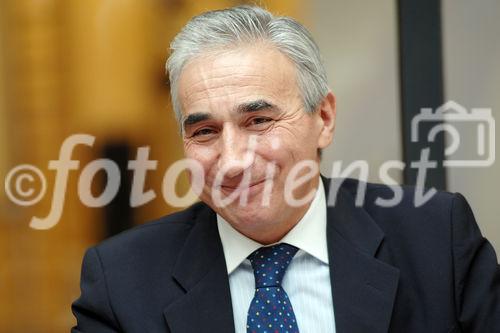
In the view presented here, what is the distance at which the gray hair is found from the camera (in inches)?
64.2

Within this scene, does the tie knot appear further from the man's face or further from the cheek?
the cheek

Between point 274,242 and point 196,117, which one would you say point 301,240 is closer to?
point 274,242

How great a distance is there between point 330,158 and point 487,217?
659mm

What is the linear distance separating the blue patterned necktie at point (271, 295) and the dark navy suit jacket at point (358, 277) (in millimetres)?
70

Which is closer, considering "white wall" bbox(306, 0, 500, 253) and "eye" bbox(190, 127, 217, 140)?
"eye" bbox(190, 127, 217, 140)

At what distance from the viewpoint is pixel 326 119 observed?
1.78m

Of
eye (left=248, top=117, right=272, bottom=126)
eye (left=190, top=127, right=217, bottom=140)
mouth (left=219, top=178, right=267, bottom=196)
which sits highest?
eye (left=248, top=117, right=272, bottom=126)

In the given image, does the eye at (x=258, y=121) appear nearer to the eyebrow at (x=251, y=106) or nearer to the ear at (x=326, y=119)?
the eyebrow at (x=251, y=106)

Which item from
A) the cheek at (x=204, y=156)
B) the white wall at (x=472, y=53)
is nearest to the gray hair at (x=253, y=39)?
the cheek at (x=204, y=156)

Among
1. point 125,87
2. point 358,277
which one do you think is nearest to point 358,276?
point 358,277

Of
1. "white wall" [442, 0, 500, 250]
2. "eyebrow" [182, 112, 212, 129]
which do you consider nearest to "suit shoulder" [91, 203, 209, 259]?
"eyebrow" [182, 112, 212, 129]

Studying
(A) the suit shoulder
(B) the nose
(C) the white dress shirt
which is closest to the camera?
(B) the nose

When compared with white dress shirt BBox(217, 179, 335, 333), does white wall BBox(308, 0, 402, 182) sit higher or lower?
higher

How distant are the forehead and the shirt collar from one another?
0.32m
